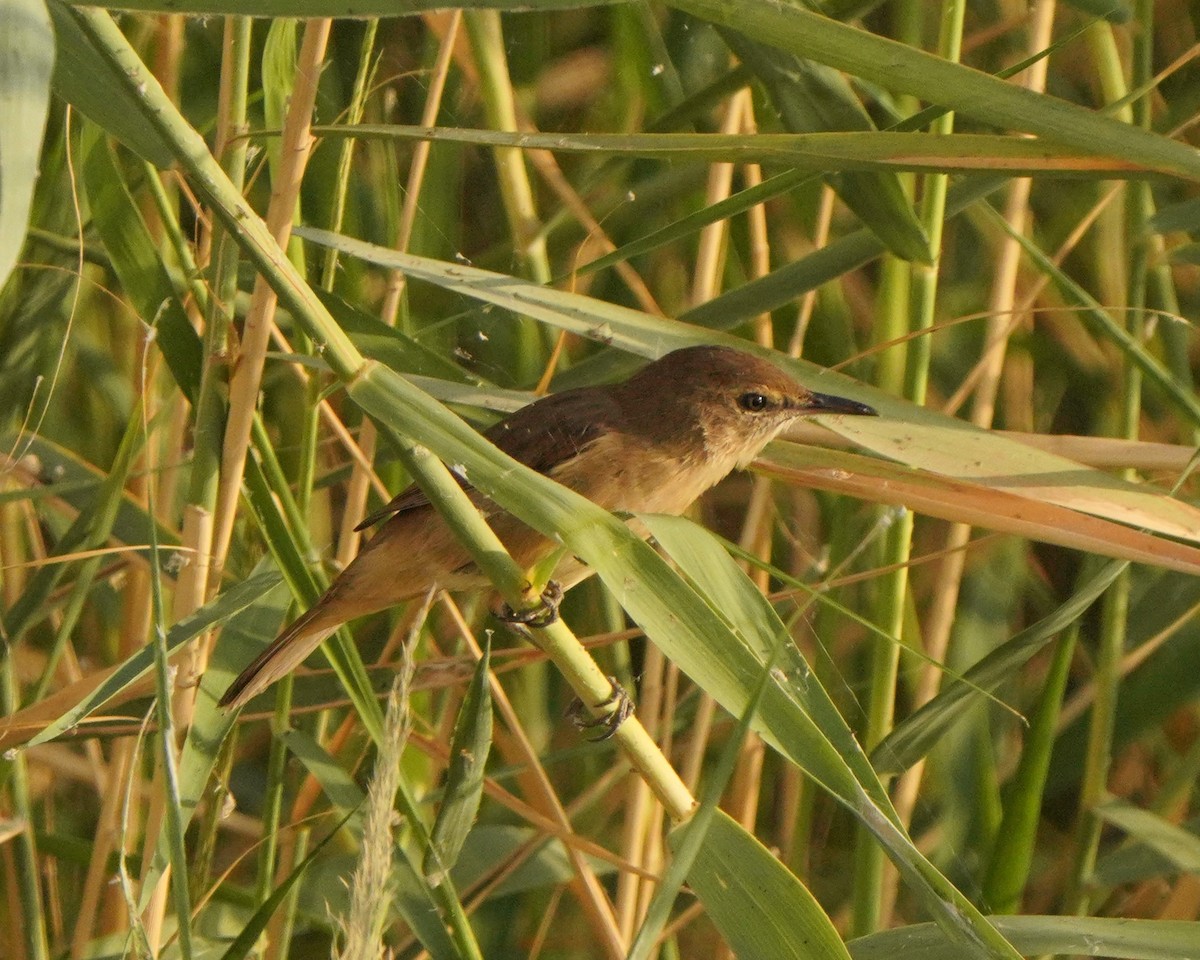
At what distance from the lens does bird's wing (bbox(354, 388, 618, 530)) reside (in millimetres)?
2162

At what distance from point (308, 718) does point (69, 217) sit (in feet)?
3.04

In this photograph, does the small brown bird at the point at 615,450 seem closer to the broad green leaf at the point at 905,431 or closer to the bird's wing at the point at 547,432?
the bird's wing at the point at 547,432

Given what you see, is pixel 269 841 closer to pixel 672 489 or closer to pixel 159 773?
pixel 159 773

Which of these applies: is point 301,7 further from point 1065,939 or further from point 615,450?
point 1065,939

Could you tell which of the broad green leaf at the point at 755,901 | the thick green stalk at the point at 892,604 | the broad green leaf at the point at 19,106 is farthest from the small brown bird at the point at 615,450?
the broad green leaf at the point at 19,106

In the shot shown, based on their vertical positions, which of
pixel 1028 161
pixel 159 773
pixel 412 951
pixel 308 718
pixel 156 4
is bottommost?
pixel 412 951

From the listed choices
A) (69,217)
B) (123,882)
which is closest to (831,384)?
(123,882)

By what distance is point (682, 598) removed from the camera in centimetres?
132

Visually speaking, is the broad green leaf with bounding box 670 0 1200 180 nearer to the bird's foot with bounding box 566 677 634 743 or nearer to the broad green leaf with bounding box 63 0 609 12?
the broad green leaf with bounding box 63 0 609 12

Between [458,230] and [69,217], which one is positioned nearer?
[69,217]

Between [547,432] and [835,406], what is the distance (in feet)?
1.50

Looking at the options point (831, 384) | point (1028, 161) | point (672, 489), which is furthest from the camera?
point (672, 489)

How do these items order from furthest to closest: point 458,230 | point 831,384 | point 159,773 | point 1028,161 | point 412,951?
point 458,230, point 412,951, point 831,384, point 159,773, point 1028,161

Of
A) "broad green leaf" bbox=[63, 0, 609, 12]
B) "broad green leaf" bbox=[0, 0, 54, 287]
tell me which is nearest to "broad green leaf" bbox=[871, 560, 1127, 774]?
"broad green leaf" bbox=[63, 0, 609, 12]
